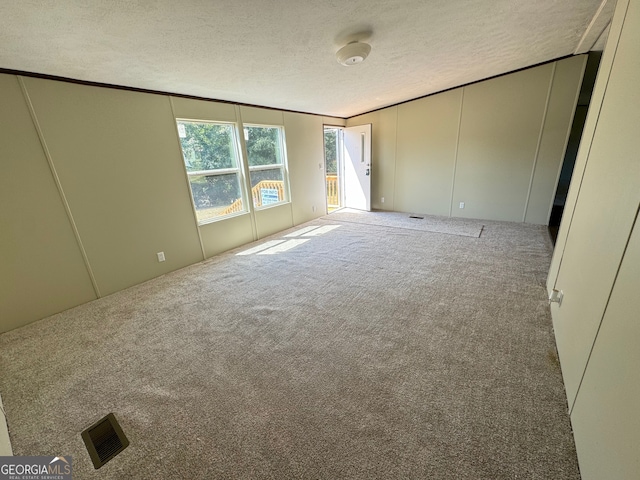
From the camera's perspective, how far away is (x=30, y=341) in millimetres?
2117

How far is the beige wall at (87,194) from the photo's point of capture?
2.17 m

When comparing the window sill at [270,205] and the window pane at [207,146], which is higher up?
the window pane at [207,146]

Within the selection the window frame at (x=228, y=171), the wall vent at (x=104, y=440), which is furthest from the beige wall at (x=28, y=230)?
the wall vent at (x=104, y=440)

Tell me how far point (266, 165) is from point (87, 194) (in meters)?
2.46

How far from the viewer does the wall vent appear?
1263 millimetres

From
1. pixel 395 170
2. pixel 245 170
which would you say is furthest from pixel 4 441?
pixel 395 170

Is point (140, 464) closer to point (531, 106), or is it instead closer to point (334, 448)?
point (334, 448)

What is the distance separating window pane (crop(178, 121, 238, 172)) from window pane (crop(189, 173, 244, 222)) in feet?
A: 0.52

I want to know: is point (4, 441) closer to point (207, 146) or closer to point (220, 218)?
point (220, 218)

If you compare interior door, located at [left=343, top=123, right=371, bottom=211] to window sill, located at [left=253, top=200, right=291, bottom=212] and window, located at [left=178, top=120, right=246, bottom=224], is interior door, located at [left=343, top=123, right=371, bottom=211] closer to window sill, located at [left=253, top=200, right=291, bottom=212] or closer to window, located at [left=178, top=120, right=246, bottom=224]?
window sill, located at [left=253, top=200, right=291, bottom=212]

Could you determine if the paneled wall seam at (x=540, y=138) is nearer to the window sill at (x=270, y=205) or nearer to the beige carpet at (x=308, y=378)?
the beige carpet at (x=308, y=378)

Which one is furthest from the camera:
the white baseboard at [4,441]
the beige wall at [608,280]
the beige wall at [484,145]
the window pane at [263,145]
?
the window pane at [263,145]

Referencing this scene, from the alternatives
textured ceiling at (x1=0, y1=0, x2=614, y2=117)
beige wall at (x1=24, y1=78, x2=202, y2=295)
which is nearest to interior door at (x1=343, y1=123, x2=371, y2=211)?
textured ceiling at (x1=0, y1=0, x2=614, y2=117)

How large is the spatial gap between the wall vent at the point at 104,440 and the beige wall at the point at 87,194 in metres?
1.76
